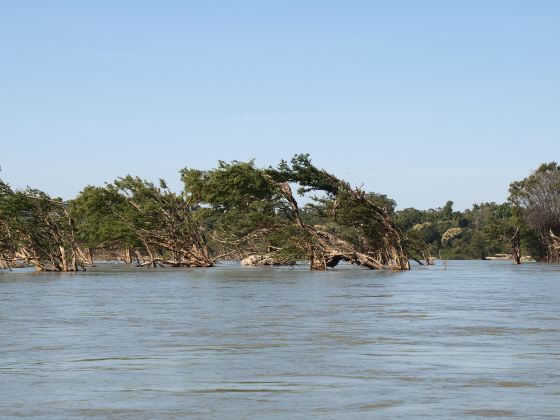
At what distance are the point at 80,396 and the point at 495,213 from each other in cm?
16664

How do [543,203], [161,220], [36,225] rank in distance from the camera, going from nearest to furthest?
[36,225] → [161,220] → [543,203]

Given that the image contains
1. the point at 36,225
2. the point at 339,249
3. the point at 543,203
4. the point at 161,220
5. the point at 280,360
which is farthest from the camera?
the point at 543,203

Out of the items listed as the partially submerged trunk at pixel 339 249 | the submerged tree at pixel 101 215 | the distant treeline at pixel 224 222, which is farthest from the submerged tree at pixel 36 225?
the partially submerged trunk at pixel 339 249

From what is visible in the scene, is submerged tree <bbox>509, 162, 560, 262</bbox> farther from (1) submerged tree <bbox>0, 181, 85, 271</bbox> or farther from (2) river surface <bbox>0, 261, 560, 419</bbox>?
(2) river surface <bbox>0, 261, 560, 419</bbox>

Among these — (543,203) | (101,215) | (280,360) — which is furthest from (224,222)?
(280,360)

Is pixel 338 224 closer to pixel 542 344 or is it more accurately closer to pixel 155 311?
pixel 155 311

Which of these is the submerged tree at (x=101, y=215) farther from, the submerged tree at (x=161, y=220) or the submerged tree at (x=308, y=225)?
the submerged tree at (x=308, y=225)

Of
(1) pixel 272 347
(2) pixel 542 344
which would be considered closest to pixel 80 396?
(1) pixel 272 347

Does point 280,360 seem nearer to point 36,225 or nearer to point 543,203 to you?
point 36,225

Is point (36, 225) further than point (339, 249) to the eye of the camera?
No

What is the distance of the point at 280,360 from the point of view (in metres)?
15.9

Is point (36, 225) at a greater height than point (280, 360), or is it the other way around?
point (36, 225)

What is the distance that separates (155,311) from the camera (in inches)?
1099

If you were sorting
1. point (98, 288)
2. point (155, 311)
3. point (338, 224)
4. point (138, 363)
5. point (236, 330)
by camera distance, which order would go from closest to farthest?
point (138, 363) → point (236, 330) → point (155, 311) → point (98, 288) → point (338, 224)
